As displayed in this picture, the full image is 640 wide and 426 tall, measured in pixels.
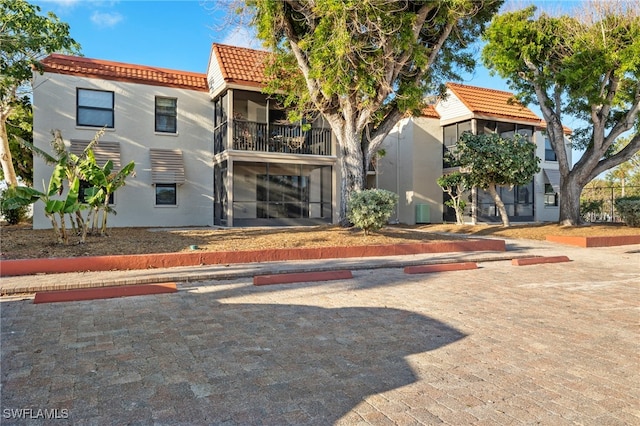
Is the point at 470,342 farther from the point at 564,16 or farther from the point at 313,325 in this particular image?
the point at 564,16

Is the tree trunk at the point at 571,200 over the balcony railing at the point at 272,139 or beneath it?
beneath

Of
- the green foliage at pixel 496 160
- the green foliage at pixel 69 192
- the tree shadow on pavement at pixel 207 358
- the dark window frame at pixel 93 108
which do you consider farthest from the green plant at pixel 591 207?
the dark window frame at pixel 93 108

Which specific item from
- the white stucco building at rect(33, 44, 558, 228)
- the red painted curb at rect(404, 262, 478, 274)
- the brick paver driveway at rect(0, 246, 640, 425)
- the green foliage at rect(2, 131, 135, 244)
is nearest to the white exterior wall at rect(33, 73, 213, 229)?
the white stucco building at rect(33, 44, 558, 228)

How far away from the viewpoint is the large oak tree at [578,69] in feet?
55.3

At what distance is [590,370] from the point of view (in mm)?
3836

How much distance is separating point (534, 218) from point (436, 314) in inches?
970

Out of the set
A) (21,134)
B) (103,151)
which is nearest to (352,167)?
(103,151)

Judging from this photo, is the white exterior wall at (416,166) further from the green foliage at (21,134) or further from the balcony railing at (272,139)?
the green foliage at (21,134)

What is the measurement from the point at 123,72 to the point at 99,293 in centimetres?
1647

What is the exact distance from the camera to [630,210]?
19297mm

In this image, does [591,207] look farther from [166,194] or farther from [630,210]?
[166,194]

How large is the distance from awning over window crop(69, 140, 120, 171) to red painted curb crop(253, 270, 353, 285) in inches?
527

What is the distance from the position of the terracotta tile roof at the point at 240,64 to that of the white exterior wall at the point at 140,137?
229 centimetres

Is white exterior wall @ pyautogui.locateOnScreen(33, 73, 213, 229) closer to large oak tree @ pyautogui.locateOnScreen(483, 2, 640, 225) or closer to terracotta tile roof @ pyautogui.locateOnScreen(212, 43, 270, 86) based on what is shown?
terracotta tile roof @ pyautogui.locateOnScreen(212, 43, 270, 86)
